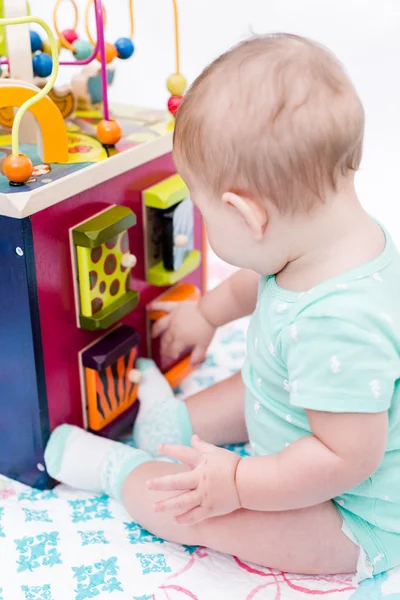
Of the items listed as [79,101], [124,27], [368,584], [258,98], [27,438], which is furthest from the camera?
[124,27]

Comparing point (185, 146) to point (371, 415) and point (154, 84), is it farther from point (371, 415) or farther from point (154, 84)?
point (154, 84)

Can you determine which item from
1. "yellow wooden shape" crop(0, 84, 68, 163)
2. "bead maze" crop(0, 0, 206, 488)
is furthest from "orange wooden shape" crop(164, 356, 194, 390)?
"yellow wooden shape" crop(0, 84, 68, 163)

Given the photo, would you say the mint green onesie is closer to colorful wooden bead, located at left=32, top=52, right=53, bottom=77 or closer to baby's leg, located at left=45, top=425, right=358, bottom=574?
baby's leg, located at left=45, top=425, right=358, bottom=574

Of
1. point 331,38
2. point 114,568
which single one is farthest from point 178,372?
point 331,38

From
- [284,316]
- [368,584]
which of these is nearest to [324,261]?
[284,316]

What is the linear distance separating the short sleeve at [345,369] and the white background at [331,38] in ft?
2.64

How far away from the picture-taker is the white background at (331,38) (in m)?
1.34

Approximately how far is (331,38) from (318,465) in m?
0.95

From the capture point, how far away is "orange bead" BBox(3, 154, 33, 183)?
70 centimetres

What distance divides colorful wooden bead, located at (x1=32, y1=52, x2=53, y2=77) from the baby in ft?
1.05

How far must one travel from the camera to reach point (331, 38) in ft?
4.43

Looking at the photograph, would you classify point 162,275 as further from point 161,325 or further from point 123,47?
point 123,47

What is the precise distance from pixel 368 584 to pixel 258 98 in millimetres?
436

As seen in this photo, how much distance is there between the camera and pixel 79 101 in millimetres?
996
